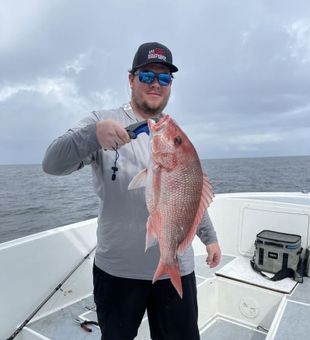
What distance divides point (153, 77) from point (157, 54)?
142mm

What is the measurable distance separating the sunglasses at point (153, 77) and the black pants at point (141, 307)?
1176 millimetres

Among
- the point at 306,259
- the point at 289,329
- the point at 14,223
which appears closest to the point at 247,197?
the point at 306,259

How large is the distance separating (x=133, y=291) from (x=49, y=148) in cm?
98

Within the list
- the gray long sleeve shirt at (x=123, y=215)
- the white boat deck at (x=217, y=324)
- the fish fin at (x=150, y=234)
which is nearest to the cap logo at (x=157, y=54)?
the gray long sleeve shirt at (x=123, y=215)

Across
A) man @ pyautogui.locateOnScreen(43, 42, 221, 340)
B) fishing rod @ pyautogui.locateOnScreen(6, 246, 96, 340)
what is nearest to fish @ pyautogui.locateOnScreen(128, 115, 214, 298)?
man @ pyautogui.locateOnScreen(43, 42, 221, 340)

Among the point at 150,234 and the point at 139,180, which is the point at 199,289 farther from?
the point at 139,180

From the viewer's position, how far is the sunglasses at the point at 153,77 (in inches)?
77.2

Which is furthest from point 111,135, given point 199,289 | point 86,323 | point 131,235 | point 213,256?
point 199,289

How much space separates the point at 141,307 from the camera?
2092 millimetres

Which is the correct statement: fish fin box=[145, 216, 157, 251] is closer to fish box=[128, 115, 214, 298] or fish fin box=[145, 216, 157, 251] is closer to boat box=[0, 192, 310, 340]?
fish box=[128, 115, 214, 298]

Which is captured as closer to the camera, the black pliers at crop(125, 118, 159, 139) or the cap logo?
the black pliers at crop(125, 118, 159, 139)

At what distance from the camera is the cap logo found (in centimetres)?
198

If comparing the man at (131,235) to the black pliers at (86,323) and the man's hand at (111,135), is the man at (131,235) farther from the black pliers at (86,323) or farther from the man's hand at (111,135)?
the black pliers at (86,323)

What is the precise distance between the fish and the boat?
200 cm
